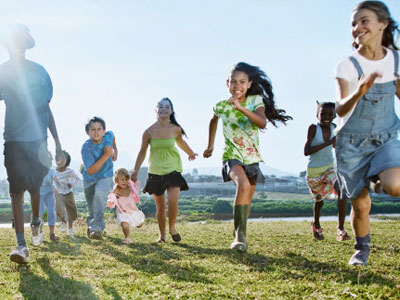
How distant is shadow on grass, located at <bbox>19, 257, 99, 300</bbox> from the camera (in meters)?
3.97

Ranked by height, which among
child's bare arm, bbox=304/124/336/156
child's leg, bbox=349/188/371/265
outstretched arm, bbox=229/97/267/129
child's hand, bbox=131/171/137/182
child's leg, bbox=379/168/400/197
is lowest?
child's leg, bbox=349/188/371/265

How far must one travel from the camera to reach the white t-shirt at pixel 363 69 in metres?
4.38

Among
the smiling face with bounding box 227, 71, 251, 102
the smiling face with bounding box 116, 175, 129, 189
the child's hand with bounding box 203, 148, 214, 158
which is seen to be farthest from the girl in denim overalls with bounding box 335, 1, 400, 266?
the smiling face with bounding box 116, 175, 129, 189

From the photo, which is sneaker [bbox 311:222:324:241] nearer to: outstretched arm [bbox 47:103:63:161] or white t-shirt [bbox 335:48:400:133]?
white t-shirt [bbox 335:48:400:133]

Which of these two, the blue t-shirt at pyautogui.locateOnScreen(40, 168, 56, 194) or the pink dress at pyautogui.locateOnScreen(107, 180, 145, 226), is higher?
the blue t-shirt at pyautogui.locateOnScreen(40, 168, 56, 194)

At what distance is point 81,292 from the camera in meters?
4.08

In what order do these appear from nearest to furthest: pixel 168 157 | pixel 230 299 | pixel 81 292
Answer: pixel 230 299 < pixel 81 292 < pixel 168 157

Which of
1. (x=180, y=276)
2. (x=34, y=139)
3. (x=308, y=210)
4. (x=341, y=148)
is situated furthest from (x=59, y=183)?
(x=308, y=210)

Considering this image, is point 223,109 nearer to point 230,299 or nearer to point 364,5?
point 364,5

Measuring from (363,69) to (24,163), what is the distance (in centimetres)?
374

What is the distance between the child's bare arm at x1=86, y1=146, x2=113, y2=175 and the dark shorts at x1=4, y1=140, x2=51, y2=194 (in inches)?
78.7

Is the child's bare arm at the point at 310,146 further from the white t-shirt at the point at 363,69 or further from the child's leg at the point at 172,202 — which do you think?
the white t-shirt at the point at 363,69

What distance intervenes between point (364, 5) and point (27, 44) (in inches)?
148

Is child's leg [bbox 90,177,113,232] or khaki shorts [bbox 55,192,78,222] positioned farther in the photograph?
khaki shorts [bbox 55,192,78,222]
